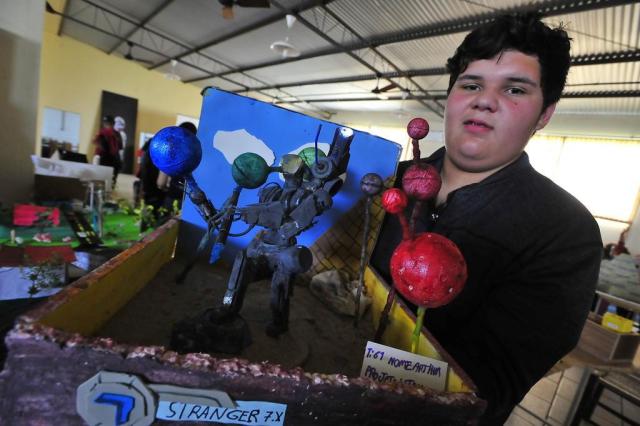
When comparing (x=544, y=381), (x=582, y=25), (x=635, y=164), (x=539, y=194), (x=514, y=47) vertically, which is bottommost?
(x=544, y=381)

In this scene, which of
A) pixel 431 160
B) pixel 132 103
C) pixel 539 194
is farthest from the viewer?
pixel 132 103

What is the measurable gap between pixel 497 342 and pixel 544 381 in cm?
209

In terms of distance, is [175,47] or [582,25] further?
[175,47]

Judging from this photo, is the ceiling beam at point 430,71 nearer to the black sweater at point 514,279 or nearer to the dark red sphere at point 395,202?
the black sweater at point 514,279

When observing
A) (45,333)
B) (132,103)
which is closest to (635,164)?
(45,333)

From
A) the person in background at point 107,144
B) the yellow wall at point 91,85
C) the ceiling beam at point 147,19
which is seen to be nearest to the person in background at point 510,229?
the person in background at point 107,144

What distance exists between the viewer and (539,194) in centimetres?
58

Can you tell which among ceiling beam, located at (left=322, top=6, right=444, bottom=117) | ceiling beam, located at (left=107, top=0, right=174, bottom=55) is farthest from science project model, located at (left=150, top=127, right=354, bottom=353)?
ceiling beam, located at (left=107, top=0, right=174, bottom=55)

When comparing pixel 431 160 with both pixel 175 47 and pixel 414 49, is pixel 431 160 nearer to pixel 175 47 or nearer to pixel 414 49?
pixel 414 49

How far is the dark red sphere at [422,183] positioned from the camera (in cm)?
46

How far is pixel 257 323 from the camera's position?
645 mm

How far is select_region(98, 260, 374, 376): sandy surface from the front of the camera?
55cm

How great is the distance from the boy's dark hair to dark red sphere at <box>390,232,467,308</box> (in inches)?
14.7

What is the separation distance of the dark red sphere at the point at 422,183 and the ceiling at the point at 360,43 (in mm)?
3045
